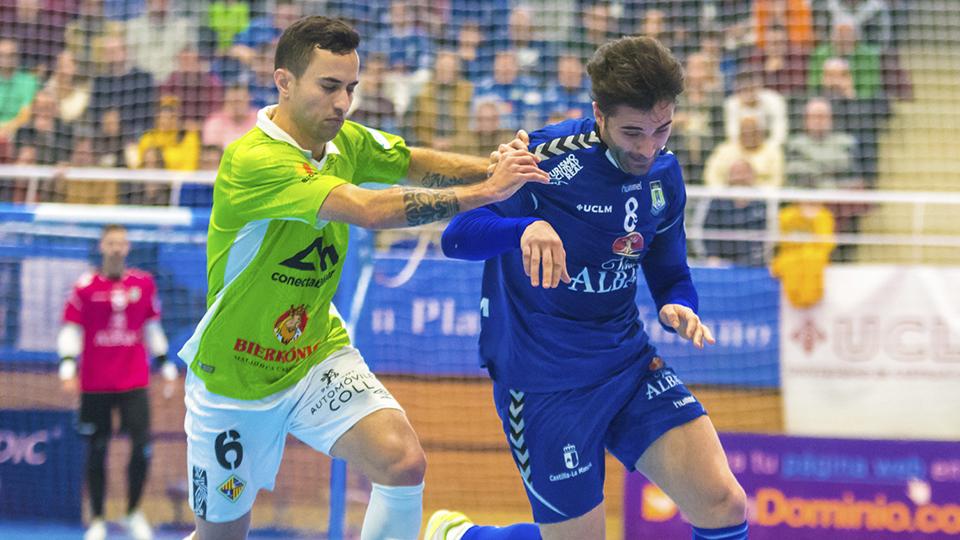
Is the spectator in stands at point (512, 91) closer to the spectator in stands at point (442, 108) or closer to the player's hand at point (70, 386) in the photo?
the spectator in stands at point (442, 108)

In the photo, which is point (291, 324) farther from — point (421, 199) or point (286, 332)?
point (421, 199)

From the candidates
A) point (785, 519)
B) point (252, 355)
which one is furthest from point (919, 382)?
point (252, 355)

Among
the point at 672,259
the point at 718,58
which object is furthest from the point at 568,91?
the point at 672,259

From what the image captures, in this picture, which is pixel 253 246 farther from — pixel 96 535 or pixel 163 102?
pixel 163 102

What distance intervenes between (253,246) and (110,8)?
26.8ft

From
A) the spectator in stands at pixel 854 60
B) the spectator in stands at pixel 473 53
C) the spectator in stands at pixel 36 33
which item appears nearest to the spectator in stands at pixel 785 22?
the spectator in stands at pixel 854 60

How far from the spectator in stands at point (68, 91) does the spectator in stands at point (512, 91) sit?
336cm

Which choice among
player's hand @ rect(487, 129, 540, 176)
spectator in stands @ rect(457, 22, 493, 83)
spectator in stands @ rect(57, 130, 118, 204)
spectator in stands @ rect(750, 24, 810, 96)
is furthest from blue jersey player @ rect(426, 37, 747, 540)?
spectator in stands @ rect(750, 24, 810, 96)

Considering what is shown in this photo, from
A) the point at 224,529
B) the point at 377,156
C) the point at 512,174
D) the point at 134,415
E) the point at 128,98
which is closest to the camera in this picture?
the point at 512,174

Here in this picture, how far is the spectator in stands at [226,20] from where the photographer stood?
11.6 m

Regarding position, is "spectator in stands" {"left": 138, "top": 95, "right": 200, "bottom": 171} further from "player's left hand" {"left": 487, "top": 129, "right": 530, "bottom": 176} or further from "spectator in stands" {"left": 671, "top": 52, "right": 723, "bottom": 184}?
"player's left hand" {"left": 487, "top": 129, "right": 530, "bottom": 176}

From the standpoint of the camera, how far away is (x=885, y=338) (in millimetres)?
8773

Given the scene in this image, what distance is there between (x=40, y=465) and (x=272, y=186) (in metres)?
4.99

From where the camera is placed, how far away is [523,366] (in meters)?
4.51
